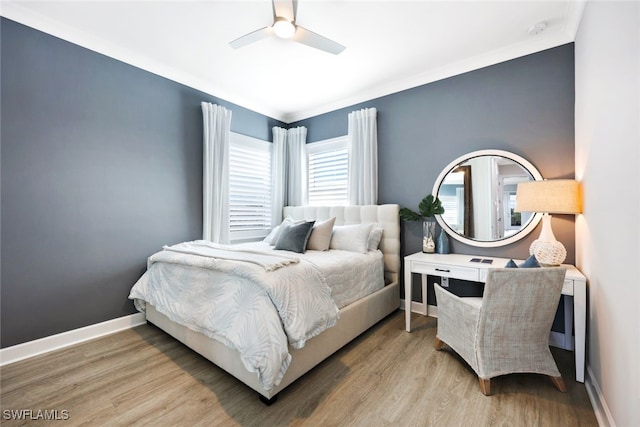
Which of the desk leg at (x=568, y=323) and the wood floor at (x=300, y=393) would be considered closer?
the wood floor at (x=300, y=393)

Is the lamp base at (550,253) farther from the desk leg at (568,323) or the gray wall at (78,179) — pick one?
the gray wall at (78,179)

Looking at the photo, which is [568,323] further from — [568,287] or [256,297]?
[256,297]

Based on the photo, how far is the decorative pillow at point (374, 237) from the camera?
322cm

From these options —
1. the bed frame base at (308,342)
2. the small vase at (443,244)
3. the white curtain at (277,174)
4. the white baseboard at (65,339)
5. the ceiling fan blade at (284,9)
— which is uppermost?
the ceiling fan blade at (284,9)

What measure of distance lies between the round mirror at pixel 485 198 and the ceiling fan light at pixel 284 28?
209 cm

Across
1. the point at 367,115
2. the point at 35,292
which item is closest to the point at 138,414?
the point at 35,292

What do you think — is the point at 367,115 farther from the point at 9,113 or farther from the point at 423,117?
the point at 9,113

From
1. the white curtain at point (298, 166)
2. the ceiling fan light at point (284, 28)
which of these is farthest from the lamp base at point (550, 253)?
the white curtain at point (298, 166)

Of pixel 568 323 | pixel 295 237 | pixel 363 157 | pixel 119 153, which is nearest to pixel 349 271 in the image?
pixel 295 237

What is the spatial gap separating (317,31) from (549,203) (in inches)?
94.9

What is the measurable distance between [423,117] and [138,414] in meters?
3.67

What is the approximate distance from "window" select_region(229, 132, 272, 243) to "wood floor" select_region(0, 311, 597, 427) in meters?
1.90

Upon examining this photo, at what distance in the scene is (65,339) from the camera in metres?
2.46

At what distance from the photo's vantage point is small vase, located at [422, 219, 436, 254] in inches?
121
